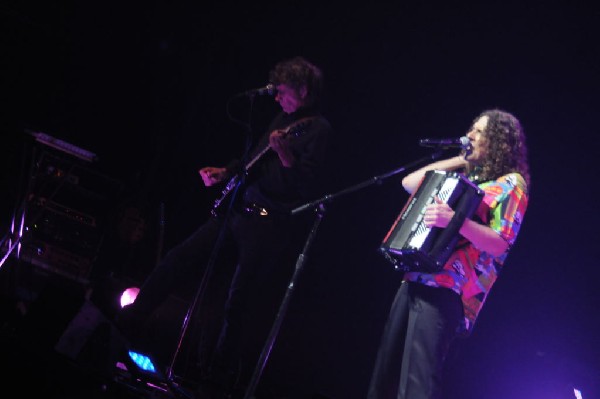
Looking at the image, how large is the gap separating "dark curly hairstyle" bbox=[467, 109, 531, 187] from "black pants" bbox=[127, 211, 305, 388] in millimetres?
1194

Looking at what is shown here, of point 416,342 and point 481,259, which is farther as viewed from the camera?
point 481,259

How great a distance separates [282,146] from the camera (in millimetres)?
3023

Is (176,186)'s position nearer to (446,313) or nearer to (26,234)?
(26,234)

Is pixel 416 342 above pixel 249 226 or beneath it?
beneath

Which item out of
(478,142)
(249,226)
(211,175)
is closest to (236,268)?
(249,226)

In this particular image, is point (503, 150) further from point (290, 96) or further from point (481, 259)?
point (290, 96)

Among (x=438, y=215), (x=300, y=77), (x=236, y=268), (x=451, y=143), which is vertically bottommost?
(x=236, y=268)

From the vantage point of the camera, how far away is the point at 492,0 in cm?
423

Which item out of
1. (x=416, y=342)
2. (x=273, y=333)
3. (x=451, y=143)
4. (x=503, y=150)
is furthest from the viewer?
(x=273, y=333)

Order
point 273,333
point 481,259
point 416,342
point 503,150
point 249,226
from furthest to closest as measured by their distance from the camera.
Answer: point 249,226
point 273,333
point 503,150
point 481,259
point 416,342

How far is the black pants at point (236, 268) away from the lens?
9.64ft

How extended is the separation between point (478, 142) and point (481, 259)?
0.64 metres

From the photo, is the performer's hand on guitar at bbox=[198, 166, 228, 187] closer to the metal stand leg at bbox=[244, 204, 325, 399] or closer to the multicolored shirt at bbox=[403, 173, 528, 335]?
the metal stand leg at bbox=[244, 204, 325, 399]

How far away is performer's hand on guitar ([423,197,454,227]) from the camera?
2.25m
